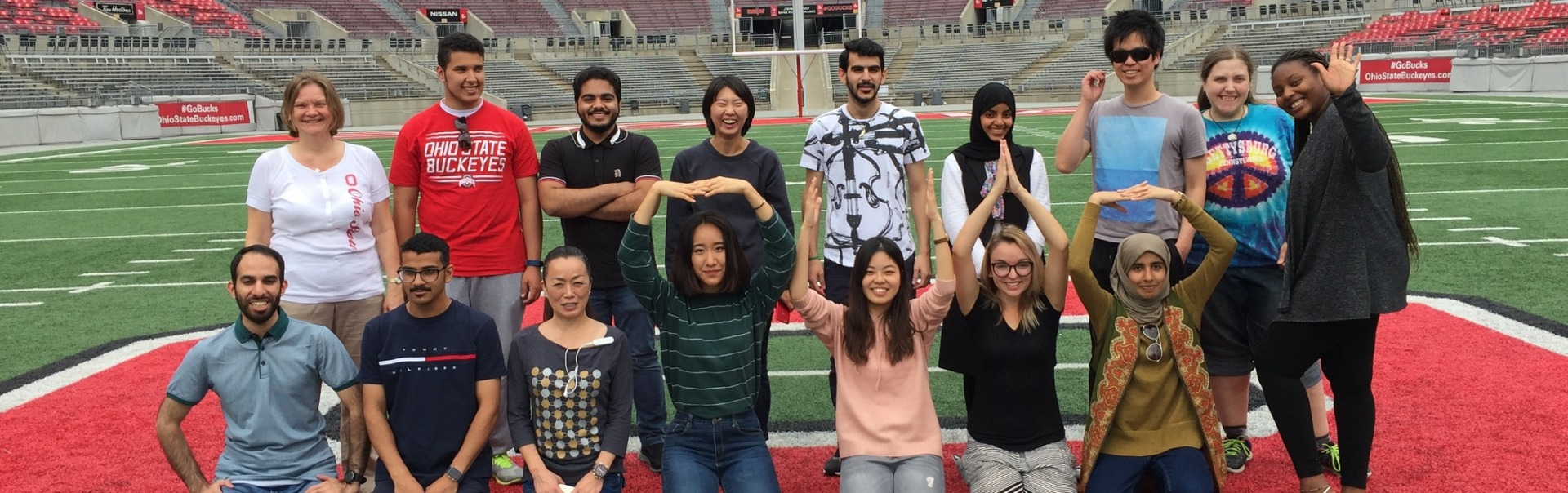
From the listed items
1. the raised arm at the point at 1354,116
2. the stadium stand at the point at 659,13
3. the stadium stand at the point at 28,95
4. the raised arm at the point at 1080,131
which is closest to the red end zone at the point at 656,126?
the stadium stand at the point at 28,95

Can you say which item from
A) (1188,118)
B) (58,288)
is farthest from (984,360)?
(58,288)

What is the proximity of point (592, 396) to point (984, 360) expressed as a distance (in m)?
1.31

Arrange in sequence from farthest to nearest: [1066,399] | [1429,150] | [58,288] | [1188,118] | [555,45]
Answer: [555,45], [1429,150], [58,288], [1066,399], [1188,118]

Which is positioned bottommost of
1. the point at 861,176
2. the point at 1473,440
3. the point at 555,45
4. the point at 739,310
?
the point at 1473,440

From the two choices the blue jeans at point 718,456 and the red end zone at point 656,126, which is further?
the red end zone at point 656,126

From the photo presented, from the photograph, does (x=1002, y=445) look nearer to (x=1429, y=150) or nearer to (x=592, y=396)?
(x=592, y=396)

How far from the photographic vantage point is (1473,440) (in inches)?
173

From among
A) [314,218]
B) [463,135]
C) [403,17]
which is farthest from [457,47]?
[403,17]

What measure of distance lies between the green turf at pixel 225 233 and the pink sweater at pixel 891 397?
1.15m

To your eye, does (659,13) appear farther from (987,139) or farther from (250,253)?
(250,253)

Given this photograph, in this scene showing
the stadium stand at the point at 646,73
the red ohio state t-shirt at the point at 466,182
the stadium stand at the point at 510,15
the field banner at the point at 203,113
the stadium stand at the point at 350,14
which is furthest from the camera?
the stadium stand at the point at 510,15

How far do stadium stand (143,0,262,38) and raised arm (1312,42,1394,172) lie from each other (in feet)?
152

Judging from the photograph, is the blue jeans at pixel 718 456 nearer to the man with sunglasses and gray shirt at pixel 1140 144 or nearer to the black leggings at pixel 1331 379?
the man with sunglasses and gray shirt at pixel 1140 144

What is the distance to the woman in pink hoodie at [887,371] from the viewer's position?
3826 millimetres
